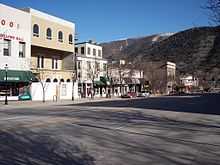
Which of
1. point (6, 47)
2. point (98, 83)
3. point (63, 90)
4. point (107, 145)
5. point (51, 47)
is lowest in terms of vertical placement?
point (107, 145)

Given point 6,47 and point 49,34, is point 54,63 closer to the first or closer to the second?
point 49,34

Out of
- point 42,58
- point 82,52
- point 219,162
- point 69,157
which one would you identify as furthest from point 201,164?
point 82,52

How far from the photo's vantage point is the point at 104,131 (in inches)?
639

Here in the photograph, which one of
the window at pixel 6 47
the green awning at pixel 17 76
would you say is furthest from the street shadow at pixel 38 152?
the window at pixel 6 47

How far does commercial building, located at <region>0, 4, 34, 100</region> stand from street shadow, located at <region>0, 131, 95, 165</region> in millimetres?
33844

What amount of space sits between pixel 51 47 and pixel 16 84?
9773 mm

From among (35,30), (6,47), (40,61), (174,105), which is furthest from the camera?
(40,61)

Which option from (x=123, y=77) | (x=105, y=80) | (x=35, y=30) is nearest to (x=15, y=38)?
(x=35, y=30)

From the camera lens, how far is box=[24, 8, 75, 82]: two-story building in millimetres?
54562

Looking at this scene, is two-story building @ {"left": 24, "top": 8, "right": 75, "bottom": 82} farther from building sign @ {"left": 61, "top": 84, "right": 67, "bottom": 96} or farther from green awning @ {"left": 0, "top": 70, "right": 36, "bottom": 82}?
green awning @ {"left": 0, "top": 70, "right": 36, "bottom": 82}

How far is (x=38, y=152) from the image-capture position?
36.1 feet

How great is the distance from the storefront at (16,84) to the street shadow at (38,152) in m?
33.2

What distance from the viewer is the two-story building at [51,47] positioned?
54562 millimetres

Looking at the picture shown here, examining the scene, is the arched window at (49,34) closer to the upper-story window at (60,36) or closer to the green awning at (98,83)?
the upper-story window at (60,36)
